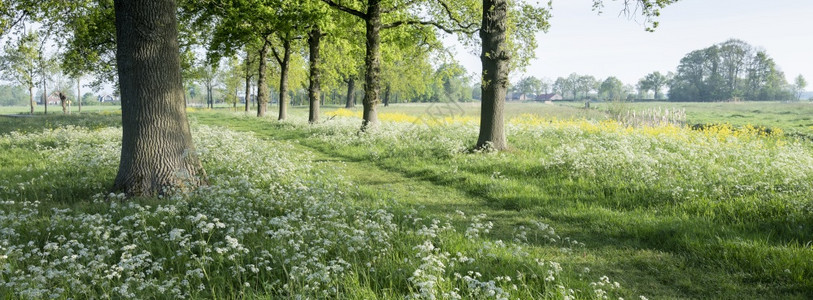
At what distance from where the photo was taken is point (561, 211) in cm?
745

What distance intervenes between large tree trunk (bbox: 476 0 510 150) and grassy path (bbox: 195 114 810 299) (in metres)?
3.72

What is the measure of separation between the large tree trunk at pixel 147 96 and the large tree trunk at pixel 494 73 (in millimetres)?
8278

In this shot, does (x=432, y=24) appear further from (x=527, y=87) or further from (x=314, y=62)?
(x=527, y=87)

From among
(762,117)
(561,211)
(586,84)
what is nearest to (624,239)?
(561,211)

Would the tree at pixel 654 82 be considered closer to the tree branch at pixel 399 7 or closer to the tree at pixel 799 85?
the tree at pixel 799 85

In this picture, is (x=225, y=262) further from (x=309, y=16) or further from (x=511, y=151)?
(x=309, y=16)

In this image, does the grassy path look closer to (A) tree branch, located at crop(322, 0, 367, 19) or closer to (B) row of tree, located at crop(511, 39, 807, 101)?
(A) tree branch, located at crop(322, 0, 367, 19)

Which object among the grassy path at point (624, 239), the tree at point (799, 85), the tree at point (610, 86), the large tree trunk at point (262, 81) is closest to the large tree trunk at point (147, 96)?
the grassy path at point (624, 239)

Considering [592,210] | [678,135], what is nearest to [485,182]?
[592,210]

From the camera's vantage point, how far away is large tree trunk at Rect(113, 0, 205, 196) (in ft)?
25.7

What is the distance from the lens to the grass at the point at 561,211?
4520mm

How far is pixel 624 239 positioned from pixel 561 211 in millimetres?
1355

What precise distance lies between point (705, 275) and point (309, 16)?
56.8 ft

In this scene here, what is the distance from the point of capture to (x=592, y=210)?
24.1 feet
